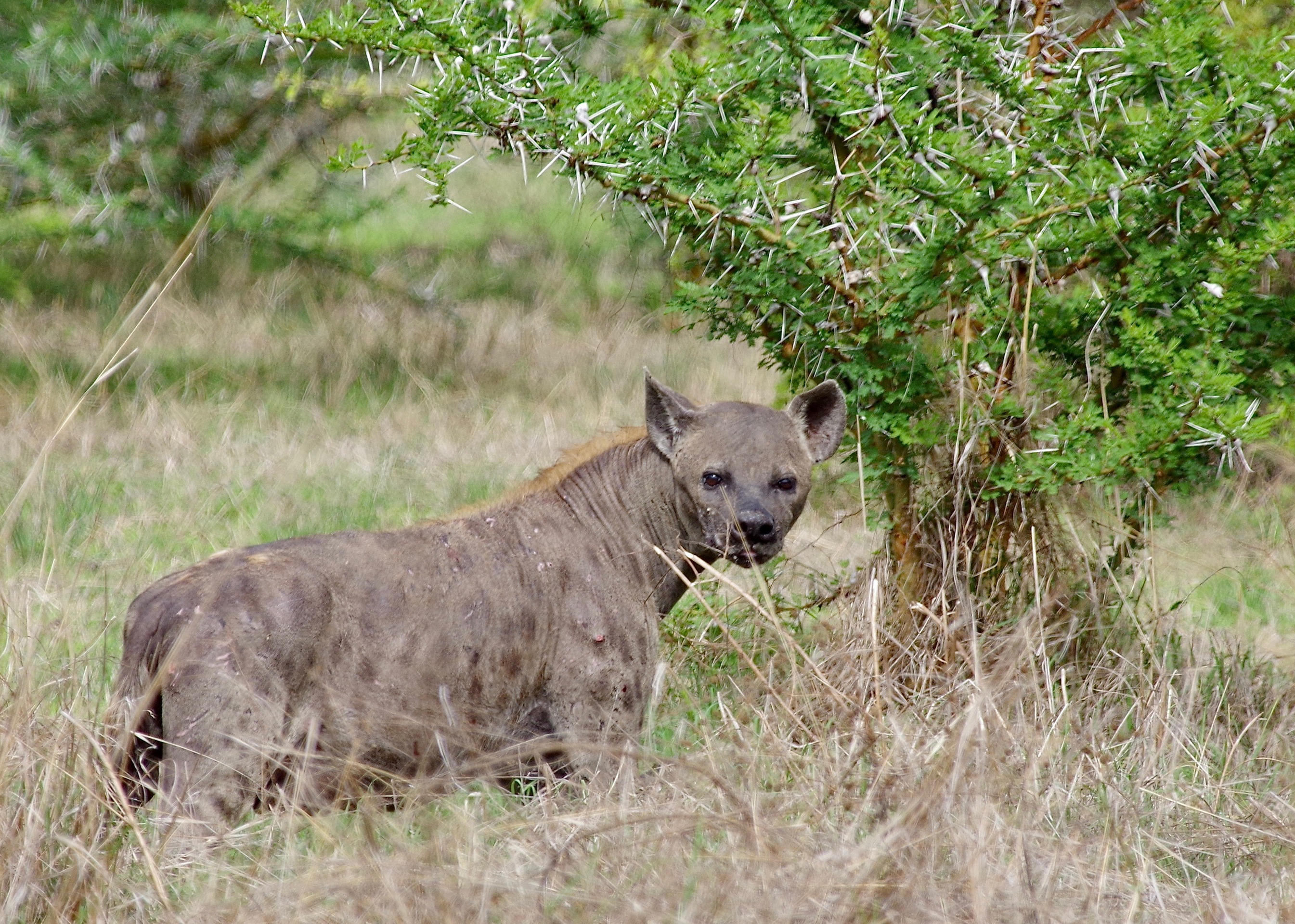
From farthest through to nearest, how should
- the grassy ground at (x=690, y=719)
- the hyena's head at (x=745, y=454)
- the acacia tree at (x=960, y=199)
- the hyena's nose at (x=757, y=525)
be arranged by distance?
the hyena's head at (x=745, y=454) → the hyena's nose at (x=757, y=525) → the acacia tree at (x=960, y=199) → the grassy ground at (x=690, y=719)

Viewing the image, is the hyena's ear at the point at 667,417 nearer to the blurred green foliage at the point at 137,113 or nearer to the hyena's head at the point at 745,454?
the hyena's head at the point at 745,454

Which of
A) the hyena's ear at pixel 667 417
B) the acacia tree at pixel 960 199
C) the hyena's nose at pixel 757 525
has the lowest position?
the hyena's nose at pixel 757 525

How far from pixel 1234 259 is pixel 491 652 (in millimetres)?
2916

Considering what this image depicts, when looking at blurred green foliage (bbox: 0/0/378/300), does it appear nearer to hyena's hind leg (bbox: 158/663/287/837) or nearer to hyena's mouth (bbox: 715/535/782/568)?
hyena's mouth (bbox: 715/535/782/568)

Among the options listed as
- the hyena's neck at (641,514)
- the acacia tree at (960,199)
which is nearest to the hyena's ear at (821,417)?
the acacia tree at (960,199)

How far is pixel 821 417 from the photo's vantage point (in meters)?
A: 5.66

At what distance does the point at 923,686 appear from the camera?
559 centimetres

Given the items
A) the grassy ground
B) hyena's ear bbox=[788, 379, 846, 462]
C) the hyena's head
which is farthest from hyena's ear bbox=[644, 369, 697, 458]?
the grassy ground

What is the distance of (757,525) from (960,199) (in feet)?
4.47

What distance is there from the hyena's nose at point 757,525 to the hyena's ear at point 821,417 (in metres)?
0.46

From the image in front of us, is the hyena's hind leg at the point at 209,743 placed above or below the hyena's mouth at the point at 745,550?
below

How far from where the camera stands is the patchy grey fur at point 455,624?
454cm

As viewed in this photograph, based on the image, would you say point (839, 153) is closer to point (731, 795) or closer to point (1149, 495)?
point (1149, 495)

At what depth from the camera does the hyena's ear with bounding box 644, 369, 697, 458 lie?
557 cm
